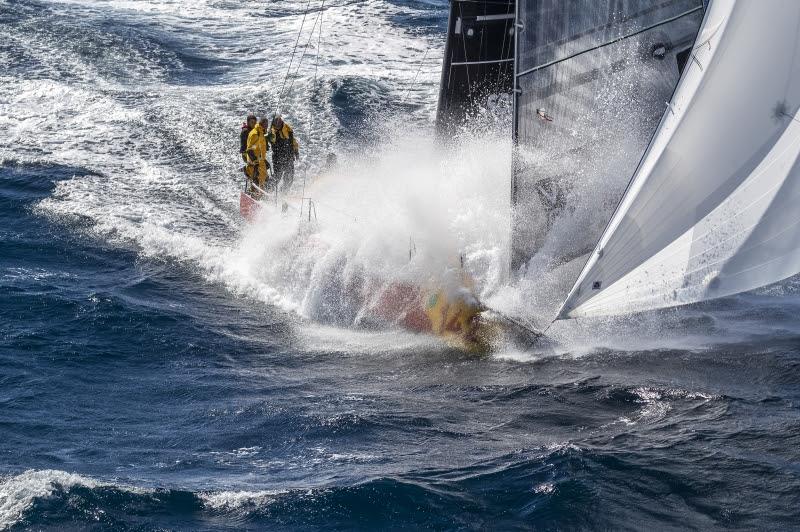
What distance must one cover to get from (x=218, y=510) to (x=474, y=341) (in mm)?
Result: 5085

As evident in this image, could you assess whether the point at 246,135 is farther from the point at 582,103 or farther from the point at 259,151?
the point at 582,103

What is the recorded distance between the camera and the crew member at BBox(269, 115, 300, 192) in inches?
717

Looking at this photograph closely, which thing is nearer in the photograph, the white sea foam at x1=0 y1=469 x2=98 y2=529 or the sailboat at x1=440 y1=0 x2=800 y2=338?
the white sea foam at x1=0 y1=469 x2=98 y2=529

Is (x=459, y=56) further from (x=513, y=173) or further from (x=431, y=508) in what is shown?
(x=431, y=508)

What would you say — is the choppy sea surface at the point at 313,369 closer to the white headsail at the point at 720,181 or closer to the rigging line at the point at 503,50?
Result: the rigging line at the point at 503,50

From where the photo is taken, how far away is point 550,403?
37.2 feet

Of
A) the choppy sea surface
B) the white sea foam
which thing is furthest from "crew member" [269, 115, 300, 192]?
the white sea foam

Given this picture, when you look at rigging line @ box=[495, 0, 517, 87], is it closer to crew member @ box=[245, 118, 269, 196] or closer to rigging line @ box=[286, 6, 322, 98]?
crew member @ box=[245, 118, 269, 196]

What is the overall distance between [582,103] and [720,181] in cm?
379

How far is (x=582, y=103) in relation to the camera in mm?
13797

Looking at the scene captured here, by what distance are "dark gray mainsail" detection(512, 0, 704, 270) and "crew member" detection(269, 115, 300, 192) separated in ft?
19.2

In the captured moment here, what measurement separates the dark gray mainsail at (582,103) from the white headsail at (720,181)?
308cm

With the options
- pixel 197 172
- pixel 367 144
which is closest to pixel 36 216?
pixel 197 172

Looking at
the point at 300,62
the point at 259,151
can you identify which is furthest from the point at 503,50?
the point at 300,62
